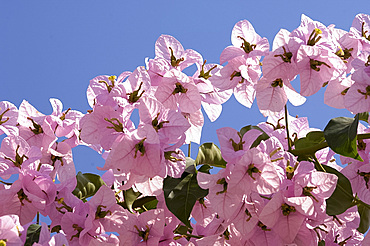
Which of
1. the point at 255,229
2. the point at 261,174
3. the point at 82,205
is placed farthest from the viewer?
the point at 82,205

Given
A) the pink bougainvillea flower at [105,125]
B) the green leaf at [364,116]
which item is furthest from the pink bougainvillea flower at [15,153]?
the green leaf at [364,116]

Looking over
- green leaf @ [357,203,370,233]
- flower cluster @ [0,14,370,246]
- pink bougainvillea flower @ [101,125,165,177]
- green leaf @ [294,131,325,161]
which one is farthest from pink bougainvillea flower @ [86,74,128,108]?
green leaf @ [357,203,370,233]

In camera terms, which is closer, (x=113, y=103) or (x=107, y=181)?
(x=113, y=103)

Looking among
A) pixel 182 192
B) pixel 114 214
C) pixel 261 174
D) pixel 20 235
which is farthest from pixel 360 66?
pixel 20 235

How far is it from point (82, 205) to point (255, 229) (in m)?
0.41

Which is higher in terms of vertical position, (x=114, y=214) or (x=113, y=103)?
(x=113, y=103)

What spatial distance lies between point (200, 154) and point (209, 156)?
23 millimetres

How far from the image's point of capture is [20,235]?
3.18 feet

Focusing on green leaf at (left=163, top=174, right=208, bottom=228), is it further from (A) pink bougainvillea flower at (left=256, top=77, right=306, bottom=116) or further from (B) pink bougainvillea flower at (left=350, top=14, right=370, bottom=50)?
(B) pink bougainvillea flower at (left=350, top=14, right=370, bottom=50)

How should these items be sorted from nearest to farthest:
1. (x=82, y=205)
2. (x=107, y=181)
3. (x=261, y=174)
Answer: (x=261, y=174) → (x=82, y=205) → (x=107, y=181)

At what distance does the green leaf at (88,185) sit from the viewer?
1.29 m

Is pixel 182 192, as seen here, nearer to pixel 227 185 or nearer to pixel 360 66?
pixel 227 185

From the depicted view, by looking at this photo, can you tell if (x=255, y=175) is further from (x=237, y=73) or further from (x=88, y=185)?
(x=88, y=185)

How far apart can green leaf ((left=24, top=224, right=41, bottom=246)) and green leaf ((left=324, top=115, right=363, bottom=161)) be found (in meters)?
0.70
